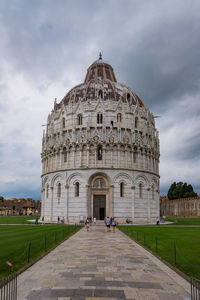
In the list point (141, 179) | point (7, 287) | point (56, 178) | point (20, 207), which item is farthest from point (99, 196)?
point (20, 207)

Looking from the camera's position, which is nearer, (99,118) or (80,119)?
(99,118)

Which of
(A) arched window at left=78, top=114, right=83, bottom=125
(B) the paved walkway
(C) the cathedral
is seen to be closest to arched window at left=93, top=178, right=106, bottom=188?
(C) the cathedral

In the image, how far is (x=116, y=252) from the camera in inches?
622

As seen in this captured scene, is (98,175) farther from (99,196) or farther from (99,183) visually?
(99,196)

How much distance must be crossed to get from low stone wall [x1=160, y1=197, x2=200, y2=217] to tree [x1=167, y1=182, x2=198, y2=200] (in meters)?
11.6

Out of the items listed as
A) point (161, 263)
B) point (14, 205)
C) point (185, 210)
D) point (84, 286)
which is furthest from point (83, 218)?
point (14, 205)

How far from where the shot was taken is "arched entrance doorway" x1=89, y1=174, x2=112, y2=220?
46938mm

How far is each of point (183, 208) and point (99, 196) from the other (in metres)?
54.2

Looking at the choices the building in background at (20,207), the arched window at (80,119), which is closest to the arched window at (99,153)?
the arched window at (80,119)

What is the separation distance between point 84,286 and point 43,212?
46.3 meters

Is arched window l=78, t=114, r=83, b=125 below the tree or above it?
above

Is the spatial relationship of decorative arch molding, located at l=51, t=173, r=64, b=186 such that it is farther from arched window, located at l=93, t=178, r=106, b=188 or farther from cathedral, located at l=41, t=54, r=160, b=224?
arched window, located at l=93, t=178, r=106, b=188

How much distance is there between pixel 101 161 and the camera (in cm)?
4744

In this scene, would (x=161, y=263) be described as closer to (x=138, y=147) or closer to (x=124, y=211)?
(x=124, y=211)
